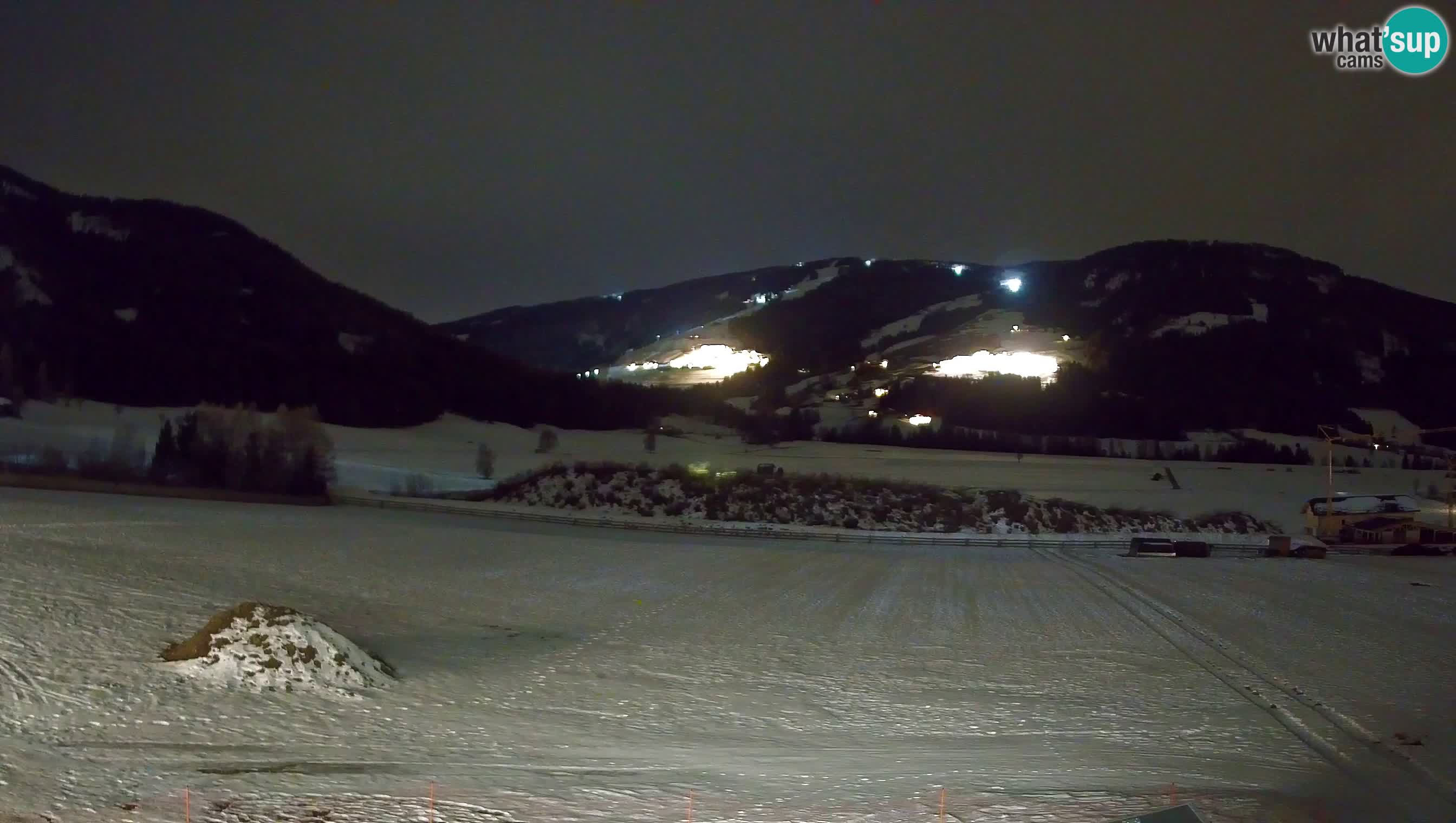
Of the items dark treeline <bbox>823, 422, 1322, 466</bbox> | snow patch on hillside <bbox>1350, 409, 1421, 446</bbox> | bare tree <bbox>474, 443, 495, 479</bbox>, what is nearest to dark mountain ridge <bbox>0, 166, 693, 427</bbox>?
dark treeline <bbox>823, 422, 1322, 466</bbox>

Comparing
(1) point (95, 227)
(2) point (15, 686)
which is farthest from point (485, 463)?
(1) point (95, 227)

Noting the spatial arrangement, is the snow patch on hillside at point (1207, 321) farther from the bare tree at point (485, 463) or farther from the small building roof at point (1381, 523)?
the bare tree at point (485, 463)

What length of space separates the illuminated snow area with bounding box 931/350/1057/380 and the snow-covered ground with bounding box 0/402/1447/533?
4680 cm

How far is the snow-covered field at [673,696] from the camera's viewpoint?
9055mm

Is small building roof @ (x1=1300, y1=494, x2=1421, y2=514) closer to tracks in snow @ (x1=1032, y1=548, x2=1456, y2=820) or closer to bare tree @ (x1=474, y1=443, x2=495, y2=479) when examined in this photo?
tracks in snow @ (x1=1032, y1=548, x2=1456, y2=820)

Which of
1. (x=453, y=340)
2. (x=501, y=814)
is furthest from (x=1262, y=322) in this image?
(x=501, y=814)

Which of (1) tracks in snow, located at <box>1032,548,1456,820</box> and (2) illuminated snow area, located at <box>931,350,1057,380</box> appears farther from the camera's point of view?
(2) illuminated snow area, located at <box>931,350,1057,380</box>

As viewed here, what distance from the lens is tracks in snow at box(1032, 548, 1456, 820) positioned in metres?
9.95

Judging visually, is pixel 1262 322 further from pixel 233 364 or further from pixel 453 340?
pixel 233 364

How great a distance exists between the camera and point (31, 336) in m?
113

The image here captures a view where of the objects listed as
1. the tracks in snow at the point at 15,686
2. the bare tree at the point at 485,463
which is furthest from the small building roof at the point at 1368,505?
the tracks in snow at the point at 15,686

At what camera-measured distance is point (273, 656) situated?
41.7ft

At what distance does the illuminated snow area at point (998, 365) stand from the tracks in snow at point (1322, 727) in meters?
119

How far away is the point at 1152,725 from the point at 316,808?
10.2 metres
